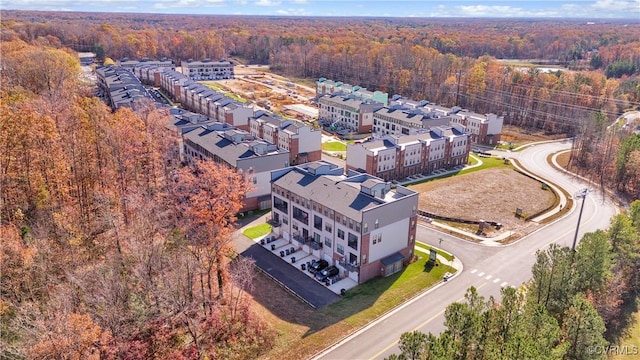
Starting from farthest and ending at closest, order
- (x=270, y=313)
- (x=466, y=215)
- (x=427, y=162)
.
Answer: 1. (x=427, y=162)
2. (x=466, y=215)
3. (x=270, y=313)

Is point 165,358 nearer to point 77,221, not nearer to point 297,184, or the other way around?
point 77,221

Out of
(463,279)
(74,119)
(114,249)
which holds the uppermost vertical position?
(74,119)

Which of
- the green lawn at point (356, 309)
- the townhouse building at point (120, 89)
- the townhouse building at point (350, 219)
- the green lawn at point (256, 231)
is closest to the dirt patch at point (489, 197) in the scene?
the green lawn at point (356, 309)

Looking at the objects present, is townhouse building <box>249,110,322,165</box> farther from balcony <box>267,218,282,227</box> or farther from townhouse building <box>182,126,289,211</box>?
balcony <box>267,218,282,227</box>

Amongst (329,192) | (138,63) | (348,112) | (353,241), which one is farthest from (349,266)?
(138,63)

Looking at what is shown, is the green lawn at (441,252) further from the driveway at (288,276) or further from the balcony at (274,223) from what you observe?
the balcony at (274,223)

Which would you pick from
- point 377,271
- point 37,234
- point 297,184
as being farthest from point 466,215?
point 37,234
